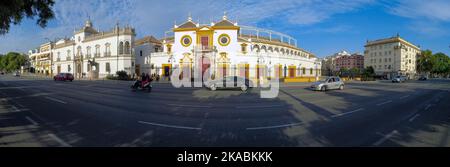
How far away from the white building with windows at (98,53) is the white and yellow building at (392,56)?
82152mm

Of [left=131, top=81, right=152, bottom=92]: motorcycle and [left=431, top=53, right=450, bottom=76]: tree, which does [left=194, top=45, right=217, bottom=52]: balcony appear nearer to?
[left=131, top=81, right=152, bottom=92]: motorcycle

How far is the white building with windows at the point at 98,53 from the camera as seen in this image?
144 feet

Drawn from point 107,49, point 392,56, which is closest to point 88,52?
point 107,49

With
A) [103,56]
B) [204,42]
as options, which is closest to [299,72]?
[204,42]

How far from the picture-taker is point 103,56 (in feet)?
153

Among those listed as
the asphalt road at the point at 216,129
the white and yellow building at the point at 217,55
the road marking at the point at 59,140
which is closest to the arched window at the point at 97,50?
the white and yellow building at the point at 217,55

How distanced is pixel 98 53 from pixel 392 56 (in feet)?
320

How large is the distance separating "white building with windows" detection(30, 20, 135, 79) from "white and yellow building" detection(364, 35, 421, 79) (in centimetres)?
8215

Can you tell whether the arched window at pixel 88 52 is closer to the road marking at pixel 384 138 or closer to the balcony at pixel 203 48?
the balcony at pixel 203 48

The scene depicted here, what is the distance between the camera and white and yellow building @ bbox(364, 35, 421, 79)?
7806 centimetres

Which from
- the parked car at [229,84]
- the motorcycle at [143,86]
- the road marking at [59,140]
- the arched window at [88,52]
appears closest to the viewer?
the road marking at [59,140]

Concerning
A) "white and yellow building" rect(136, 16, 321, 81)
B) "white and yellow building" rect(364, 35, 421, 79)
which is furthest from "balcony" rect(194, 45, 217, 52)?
"white and yellow building" rect(364, 35, 421, 79)

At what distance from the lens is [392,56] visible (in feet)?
261
